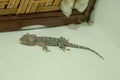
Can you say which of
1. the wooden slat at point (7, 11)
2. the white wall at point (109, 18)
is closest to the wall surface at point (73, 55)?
the white wall at point (109, 18)

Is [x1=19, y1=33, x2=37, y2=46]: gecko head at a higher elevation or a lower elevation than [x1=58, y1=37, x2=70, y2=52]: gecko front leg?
lower

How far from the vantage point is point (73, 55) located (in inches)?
75.2

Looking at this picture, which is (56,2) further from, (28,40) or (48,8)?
(28,40)

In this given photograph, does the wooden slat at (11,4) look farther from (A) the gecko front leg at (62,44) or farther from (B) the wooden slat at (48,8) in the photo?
(A) the gecko front leg at (62,44)

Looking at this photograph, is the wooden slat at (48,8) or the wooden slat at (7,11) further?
the wooden slat at (48,8)

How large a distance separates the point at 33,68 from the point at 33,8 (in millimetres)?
525

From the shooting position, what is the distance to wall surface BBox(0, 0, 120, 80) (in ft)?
5.53

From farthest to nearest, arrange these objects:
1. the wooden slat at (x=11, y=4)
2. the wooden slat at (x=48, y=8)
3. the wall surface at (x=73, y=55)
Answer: the wooden slat at (x=48, y=8)
the wooden slat at (x=11, y=4)
the wall surface at (x=73, y=55)

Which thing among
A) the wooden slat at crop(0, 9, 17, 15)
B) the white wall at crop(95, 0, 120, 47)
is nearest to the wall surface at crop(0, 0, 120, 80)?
the white wall at crop(95, 0, 120, 47)

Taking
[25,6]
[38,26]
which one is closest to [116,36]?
[38,26]

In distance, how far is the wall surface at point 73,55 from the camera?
66.4 inches

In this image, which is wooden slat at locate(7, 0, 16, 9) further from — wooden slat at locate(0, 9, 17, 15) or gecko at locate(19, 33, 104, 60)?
gecko at locate(19, 33, 104, 60)

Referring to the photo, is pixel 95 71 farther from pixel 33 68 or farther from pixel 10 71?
pixel 10 71

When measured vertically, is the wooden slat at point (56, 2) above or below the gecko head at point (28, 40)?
above
